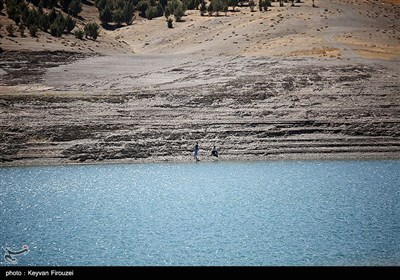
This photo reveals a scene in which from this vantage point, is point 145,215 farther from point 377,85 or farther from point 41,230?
point 377,85

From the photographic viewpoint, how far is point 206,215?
83.3 ft

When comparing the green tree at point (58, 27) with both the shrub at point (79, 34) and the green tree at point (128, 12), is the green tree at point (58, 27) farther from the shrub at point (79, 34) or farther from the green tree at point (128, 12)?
the green tree at point (128, 12)

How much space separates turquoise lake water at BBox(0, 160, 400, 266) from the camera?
20.2m

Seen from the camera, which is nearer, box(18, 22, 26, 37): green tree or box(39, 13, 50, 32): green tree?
box(18, 22, 26, 37): green tree

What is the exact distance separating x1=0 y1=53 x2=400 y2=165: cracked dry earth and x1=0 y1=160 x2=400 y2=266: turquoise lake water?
3515 millimetres

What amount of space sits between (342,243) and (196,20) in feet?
228

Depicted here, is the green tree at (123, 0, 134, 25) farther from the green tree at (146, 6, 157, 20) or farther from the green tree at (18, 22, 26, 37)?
the green tree at (18, 22, 26, 37)

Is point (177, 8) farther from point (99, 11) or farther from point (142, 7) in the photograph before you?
point (99, 11)

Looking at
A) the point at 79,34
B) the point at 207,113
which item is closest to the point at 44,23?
the point at 79,34

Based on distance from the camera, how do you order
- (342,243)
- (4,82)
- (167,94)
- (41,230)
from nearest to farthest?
(342,243) < (41,230) < (167,94) < (4,82)

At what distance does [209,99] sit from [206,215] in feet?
80.6

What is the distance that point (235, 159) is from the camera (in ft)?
135

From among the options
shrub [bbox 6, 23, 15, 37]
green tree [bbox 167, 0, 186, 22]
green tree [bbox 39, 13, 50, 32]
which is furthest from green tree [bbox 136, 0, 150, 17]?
shrub [bbox 6, 23, 15, 37]
